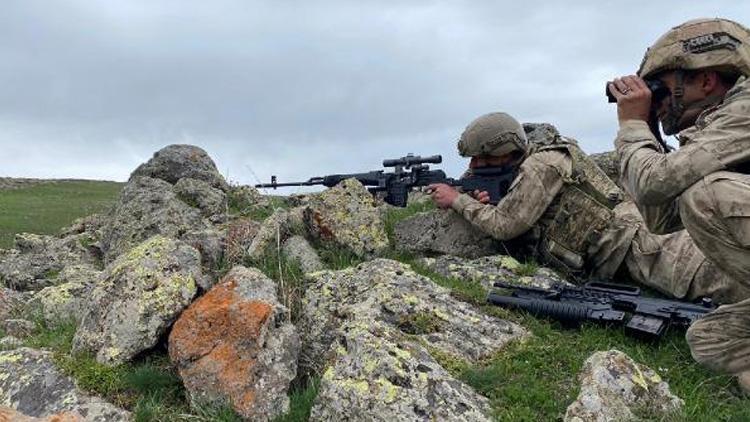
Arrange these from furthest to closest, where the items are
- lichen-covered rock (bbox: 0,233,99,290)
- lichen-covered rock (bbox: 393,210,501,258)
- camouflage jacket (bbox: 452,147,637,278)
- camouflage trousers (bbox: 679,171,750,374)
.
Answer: lichen-covered rock (bbox: 0,233,99,290) < lichen-covered rock (bbox: 393,210,501,258) < camouflage jacket (bbox: 452,147,637,278) < camouflage trousers (bbox: 679,171,750,374)

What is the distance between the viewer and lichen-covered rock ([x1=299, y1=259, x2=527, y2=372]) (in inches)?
272

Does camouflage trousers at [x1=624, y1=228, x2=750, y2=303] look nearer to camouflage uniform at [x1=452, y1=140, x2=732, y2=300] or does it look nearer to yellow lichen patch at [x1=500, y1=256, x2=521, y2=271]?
camouflage uniform at [x1=452, y1=140, x2=732, y2=300]

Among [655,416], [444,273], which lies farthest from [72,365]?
[655,416]

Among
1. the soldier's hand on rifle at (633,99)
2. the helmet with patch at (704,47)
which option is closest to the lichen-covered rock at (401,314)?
the soldier's hand on rifle at (633,99)

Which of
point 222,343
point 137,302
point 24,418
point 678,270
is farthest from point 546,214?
point 24,418

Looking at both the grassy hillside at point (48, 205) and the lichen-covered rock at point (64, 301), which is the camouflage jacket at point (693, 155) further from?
the grassy hillside at point (48, 205)

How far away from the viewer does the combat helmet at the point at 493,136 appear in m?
→ 9.90

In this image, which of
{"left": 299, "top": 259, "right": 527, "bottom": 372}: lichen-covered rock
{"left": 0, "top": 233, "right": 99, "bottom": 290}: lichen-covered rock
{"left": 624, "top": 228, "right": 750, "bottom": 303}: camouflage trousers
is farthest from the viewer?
{"left": 0, "top": 233, "right": 99, "bottom": 290}: lichen-covered rock

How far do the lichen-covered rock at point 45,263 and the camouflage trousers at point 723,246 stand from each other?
9.19 meters

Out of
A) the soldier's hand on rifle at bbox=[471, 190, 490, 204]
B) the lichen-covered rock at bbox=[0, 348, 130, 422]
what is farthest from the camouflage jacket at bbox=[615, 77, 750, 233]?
the lichen-covered rock at bbox=[0, 348, 130, 422]

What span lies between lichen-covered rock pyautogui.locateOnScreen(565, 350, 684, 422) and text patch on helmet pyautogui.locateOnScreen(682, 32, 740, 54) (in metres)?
2.76

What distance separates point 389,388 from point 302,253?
405cm

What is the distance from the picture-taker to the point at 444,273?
9320 mm

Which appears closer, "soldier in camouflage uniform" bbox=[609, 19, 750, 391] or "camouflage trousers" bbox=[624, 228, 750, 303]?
"soldier in camouflage uniform" bbox=[609, 19, 750, 391]
